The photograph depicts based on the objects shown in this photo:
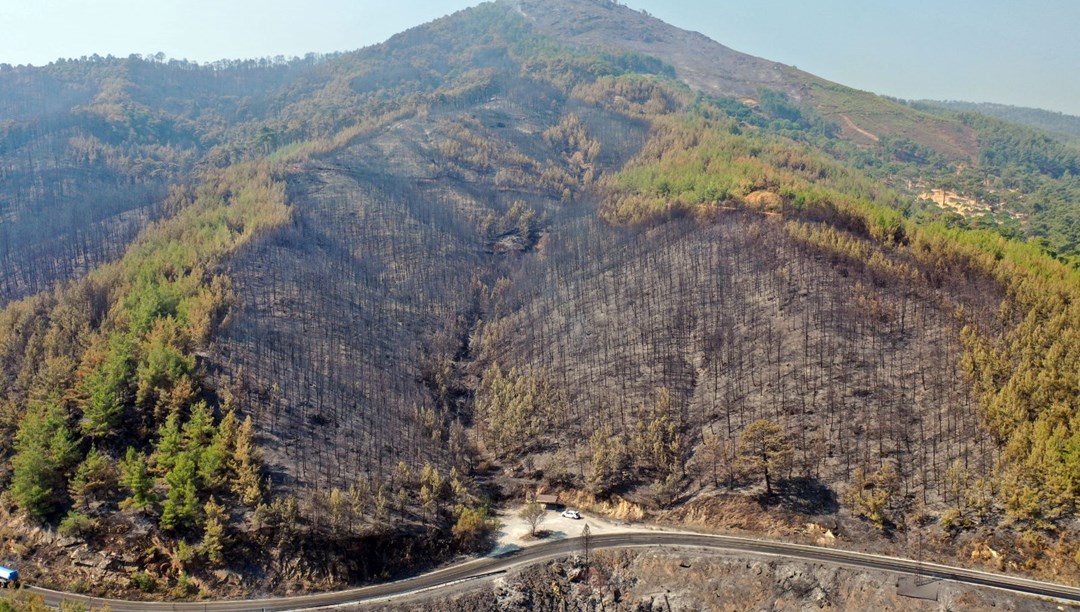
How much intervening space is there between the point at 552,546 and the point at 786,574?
18.8 m

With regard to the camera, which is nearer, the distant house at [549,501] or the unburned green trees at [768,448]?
the unburned green trees at [768,448]

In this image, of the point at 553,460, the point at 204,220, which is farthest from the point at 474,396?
the point at 204,220

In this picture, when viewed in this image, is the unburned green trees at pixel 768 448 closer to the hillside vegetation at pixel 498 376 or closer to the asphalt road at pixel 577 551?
the hillside vegetation at pixel 498 376

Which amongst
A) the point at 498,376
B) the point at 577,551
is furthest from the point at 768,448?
the point at 498,376

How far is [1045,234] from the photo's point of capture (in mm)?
134125

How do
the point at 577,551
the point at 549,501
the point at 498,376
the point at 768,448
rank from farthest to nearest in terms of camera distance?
the point at 498,376 < the point at 549,501 < the point at 768,448 < the point at 577,551

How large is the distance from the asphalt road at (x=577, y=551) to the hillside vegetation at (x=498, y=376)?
1600 millimetres

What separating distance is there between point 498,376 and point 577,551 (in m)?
27.7

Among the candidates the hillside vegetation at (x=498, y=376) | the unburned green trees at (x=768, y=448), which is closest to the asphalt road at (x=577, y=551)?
the hillside vegetation at (x=498, y=376)

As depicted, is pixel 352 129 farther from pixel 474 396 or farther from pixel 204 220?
pixel 474 396

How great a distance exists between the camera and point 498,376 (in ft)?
267

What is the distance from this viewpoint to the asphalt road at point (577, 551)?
49.1 m

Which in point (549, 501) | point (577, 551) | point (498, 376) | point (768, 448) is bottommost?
point (577, 551)

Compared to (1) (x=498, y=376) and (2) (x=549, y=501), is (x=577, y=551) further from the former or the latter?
(1) (x=498, y=376)
